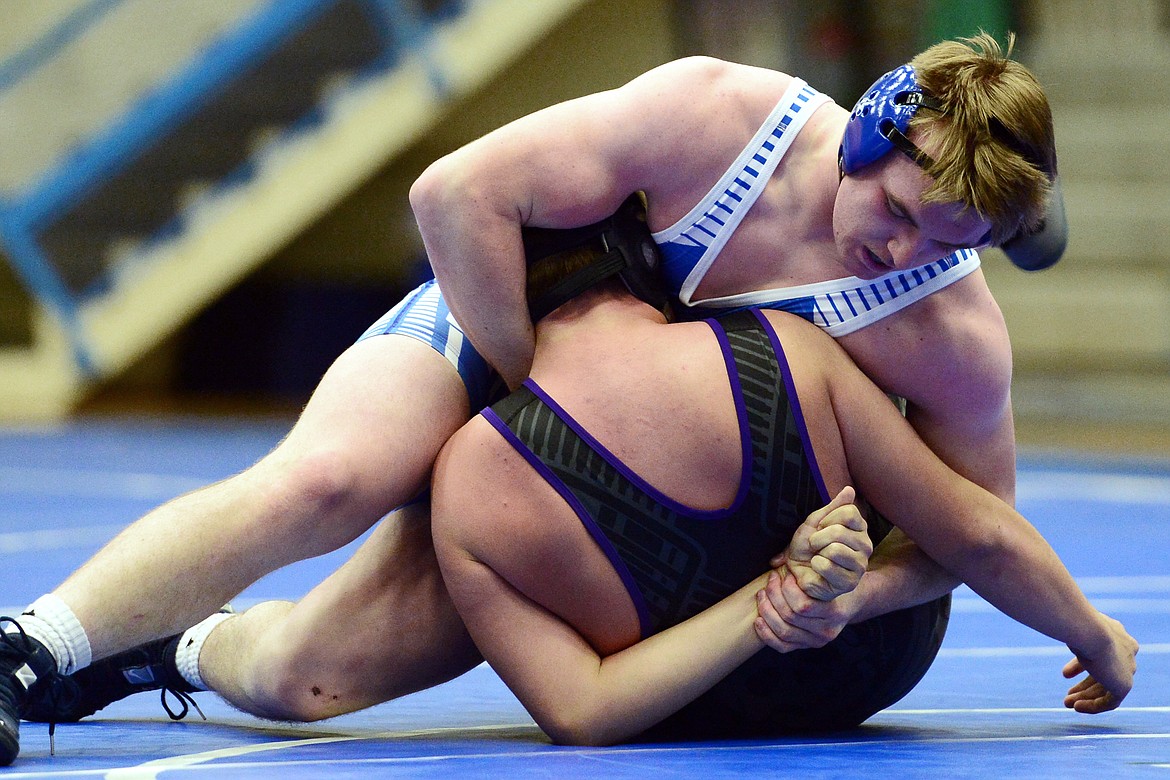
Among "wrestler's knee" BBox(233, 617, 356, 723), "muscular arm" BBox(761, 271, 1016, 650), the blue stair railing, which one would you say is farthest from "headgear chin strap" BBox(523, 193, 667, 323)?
the blue stair railing

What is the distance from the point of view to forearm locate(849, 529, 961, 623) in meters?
2.67

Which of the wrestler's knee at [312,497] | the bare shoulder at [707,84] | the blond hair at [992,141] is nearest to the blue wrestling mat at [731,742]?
the wrestler's knee at [312,497]

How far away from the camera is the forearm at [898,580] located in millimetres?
2666

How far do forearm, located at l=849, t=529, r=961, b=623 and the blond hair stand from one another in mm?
511

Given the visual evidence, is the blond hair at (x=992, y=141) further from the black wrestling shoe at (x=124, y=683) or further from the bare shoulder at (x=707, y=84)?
the black wrestling shoe at (x=124, y=683)

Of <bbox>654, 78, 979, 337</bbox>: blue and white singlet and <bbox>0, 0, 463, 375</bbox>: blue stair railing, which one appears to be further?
<bbox>0, 0, 463, 375</bbox>: blue stair railing

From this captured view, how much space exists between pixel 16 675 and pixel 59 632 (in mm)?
89

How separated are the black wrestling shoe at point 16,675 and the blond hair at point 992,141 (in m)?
1.39

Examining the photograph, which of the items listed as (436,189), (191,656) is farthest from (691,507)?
(191,656)

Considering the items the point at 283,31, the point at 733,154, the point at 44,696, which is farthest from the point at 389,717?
the point at 283,31

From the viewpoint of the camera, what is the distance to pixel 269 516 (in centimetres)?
263

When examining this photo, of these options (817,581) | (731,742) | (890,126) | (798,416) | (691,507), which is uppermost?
(890,126)

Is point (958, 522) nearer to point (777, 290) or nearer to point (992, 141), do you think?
point (777, 290)

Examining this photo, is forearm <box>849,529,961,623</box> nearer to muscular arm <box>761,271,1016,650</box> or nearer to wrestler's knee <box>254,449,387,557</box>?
muscular arm <box>761,271,1016,650</box>
